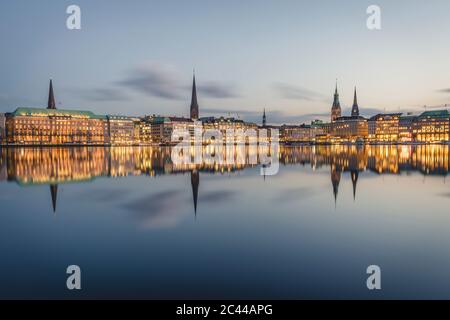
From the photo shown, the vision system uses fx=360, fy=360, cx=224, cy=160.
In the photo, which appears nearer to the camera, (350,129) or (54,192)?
(54,192)

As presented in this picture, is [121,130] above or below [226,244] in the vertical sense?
above

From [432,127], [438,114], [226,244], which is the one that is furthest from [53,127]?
[438,114]

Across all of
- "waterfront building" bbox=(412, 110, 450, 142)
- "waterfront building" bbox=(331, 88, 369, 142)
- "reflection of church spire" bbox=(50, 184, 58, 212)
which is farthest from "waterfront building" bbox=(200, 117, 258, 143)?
"reflection of church spire" bbox=(50, 184, 58, 212)

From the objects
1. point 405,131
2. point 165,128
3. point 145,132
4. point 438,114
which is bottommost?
point 405,131

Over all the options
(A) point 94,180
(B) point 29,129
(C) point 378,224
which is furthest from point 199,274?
(B) point 29,129

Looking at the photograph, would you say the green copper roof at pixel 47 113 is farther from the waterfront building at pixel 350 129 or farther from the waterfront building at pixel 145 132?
the waterfront building at pixel 350 129

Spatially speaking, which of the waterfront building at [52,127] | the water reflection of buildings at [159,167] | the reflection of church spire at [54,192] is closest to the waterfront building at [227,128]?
the waterfront building at [52,127]

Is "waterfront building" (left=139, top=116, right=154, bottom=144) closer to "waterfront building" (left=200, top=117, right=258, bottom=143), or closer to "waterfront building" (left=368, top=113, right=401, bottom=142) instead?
"waterfront building" (left=200, top=117, right=258, bottom=143)

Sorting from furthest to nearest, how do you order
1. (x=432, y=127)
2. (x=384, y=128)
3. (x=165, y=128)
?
(x=384, y=128) < (x=165, y=128) < (x=432, y=127)

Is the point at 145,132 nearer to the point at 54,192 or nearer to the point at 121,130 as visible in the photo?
the point at 121,130
